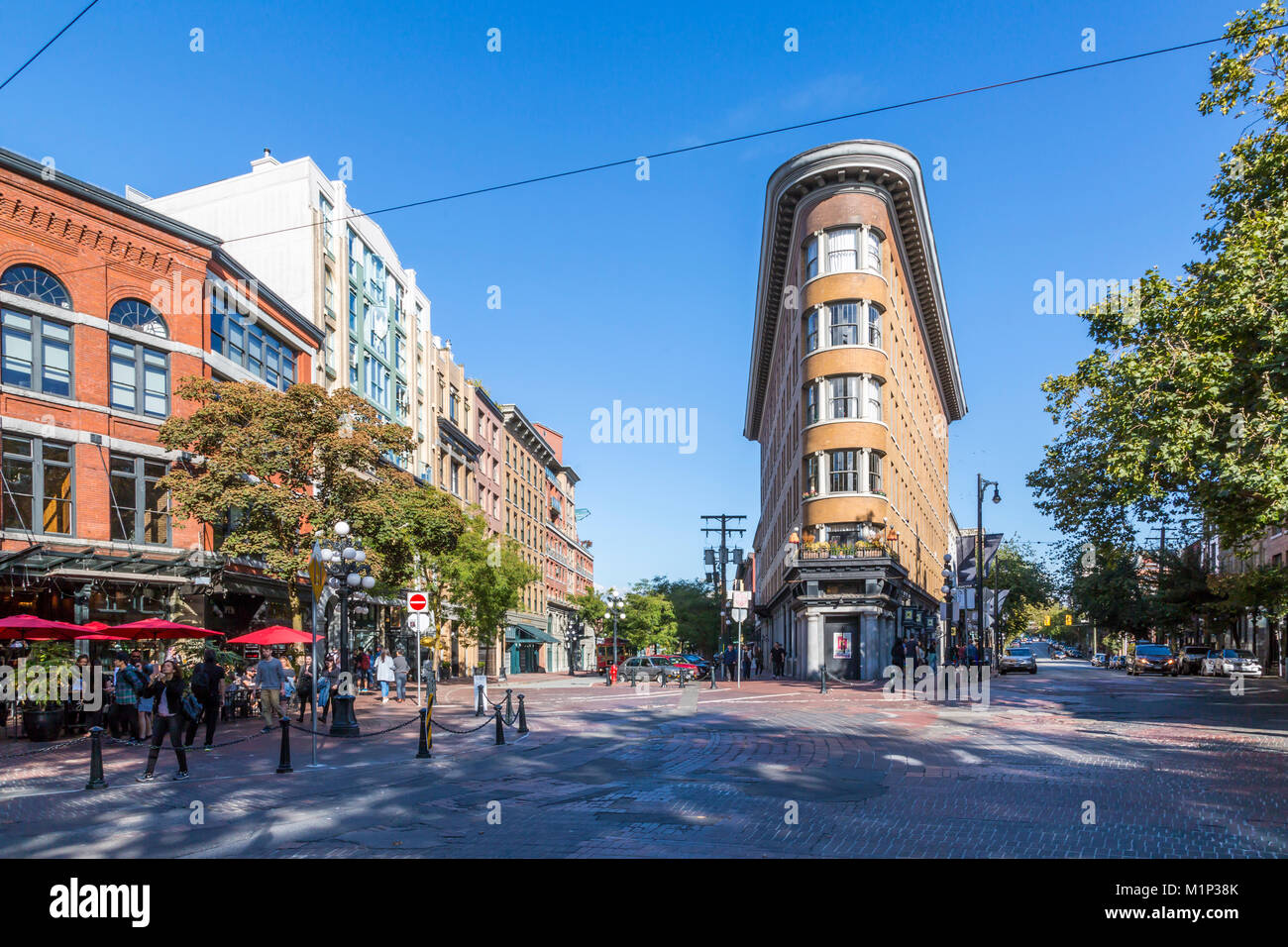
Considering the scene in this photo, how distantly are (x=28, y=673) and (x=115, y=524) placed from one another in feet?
35.4

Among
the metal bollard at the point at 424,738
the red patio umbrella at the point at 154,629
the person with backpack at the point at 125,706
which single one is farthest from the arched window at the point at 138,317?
the metal bollard at the point at 424,738

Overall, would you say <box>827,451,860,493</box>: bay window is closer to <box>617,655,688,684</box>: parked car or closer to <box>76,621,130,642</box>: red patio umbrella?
<box>617,655,688,684</box>: parked car

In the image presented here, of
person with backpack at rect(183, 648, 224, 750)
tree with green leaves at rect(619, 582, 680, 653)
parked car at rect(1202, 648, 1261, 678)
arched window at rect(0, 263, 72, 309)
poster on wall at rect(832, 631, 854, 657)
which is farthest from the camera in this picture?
tree with green leaves at rect(619, 582, 680, 653)

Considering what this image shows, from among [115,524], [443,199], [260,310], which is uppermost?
[260,310]

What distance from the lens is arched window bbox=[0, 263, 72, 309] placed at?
1019 inches

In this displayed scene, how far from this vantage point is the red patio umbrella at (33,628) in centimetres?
1898

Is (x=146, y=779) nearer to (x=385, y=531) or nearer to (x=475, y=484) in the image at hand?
(x=385, y=531)

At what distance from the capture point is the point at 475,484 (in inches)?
2594

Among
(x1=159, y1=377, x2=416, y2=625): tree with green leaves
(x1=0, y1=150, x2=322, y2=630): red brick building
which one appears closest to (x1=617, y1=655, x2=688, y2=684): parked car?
(x1=159, y1=377, x2=416, y2=625): tree with green leaves

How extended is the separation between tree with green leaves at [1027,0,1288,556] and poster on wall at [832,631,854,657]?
60.9 ft

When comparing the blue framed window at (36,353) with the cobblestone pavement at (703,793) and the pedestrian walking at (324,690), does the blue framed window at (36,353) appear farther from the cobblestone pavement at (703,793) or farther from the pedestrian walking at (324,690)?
the cobblestone pavement at (703,793)

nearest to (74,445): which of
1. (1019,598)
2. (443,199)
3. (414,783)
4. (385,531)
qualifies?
(385,531)

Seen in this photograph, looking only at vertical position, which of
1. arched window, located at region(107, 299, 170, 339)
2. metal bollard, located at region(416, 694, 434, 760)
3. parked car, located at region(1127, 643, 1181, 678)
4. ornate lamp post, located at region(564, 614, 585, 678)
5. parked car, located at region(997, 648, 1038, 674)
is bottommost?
ornate lamp post, located at region(564, 614, 585, 678)

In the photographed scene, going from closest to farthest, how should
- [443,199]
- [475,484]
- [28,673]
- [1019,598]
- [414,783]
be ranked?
[414,783] → [443,199] → [28,673] → [475,484] → [1019,598]
